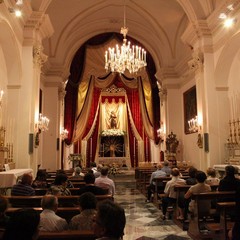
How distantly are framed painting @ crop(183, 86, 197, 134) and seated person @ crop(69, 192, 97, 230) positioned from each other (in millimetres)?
9761

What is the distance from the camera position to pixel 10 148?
779 centimetres

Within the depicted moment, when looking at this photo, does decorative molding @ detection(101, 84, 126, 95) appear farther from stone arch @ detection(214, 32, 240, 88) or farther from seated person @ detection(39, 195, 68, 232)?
seated person @ detection(39, 195, 68, 232)

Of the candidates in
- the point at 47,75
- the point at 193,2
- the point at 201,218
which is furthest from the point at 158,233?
the point at 47,75

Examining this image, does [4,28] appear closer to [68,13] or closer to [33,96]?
[33,96]

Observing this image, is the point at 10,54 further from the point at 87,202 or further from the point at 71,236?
the point at 71,236

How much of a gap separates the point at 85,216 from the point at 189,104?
419 inches

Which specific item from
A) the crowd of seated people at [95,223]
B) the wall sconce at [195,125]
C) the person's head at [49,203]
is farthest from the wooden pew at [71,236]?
the wall sconce at [195,125]

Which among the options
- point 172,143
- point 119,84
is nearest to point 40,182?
point 172,143

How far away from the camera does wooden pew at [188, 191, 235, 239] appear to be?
13.5ft

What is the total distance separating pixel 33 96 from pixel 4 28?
2146 millimetres

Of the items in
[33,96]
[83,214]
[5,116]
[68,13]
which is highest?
[68,13]

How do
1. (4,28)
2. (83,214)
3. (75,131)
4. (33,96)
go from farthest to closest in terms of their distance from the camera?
(75,131) < (33,96) < (4,28) < (83,214)

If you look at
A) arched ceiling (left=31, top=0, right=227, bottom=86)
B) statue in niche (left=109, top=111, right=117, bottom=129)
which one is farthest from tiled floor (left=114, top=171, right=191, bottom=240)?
statue in niche (left=109, top=111, right=117, bottom=129)

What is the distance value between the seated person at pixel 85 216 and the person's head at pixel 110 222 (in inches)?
34.1
